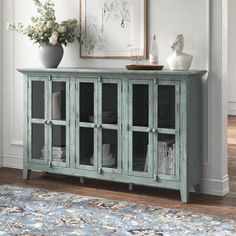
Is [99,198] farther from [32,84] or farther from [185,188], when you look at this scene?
[32,84]

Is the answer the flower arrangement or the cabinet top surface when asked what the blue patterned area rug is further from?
the flower arrangement

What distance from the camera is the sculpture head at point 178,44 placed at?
4230 mm

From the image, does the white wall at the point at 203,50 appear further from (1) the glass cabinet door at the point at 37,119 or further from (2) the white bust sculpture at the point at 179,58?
(1) the glass cabinet door at the point at 37,119

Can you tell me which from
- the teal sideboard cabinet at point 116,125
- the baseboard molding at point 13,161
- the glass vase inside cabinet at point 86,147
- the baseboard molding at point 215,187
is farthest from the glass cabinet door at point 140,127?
the baseboard molding at point 13,161

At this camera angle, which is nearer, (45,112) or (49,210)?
(49,210)

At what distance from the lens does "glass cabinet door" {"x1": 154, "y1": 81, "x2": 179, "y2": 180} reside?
13.4ft

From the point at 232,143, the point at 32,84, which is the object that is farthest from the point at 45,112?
the point at 232,143

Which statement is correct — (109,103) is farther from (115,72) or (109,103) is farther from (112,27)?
(112,27)

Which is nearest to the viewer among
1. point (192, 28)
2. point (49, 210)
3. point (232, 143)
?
point (49, 210)

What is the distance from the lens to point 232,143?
21.8 ft

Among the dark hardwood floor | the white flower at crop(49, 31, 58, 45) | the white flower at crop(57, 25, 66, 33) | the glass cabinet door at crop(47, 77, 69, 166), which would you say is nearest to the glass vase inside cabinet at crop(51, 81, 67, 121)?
the glass cabinet door at crop(47, 77, 69, 166)

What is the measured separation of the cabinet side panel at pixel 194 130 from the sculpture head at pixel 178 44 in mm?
262

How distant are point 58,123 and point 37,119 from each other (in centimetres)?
22

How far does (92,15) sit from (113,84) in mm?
811
